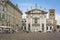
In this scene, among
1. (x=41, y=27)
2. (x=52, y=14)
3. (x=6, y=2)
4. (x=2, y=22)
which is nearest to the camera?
(x=2, y=22)

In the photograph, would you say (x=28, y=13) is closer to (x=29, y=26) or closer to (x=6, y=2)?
(x=29, y=26)

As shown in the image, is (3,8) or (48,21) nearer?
(3,8)

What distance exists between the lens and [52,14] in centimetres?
10350

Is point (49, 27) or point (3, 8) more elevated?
point (3, 8)

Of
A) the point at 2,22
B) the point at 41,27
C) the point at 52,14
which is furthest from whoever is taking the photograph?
the point at 52,14

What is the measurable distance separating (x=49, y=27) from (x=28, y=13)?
401 inches

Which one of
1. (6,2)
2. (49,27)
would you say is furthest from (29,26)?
(6,2)

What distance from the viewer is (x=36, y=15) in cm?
8169

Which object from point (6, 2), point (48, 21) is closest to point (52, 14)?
point (48, 21)

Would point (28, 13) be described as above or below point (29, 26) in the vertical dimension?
above

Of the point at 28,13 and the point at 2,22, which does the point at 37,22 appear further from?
the point at 2,22

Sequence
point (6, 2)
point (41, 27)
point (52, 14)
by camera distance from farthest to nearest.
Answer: point (52, 14) < point (41, 27) < point (6, 2)

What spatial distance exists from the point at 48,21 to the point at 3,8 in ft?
101

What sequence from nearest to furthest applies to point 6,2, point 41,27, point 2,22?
point 2,22 < point 6,2 < point 41,27
